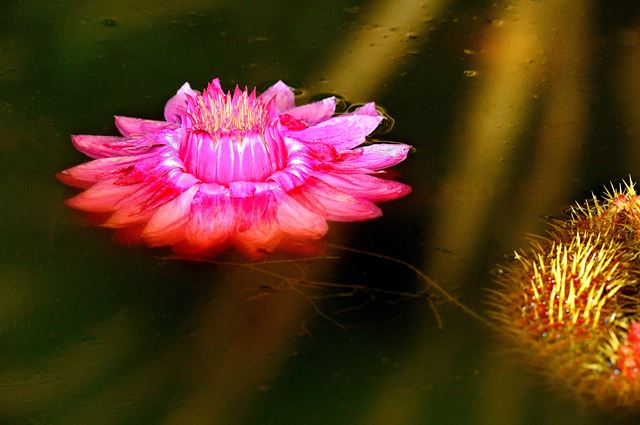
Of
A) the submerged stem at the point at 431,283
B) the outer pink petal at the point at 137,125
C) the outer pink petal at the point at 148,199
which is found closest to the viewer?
the submerged stem at the point at 431,283

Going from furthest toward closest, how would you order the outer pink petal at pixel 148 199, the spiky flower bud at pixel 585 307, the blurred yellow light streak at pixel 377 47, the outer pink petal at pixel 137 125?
the blurred yellow light streak at pixel 377 47 < the outer pink petal at pixel 137 125 < the outer pink petal at pixel 148 199 < the spiky flower bud at pixel 585 307

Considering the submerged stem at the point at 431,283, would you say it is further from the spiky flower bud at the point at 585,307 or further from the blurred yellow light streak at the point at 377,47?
the blurred yellow light streak at the point at 377,47

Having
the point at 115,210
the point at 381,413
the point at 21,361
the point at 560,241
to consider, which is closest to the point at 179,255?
the point at 115,210

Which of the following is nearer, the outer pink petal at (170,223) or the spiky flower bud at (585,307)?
the spiky flower bud at (585,307)

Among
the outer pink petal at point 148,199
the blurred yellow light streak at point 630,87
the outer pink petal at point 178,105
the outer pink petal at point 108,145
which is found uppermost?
the outer pink petal at point 178,105

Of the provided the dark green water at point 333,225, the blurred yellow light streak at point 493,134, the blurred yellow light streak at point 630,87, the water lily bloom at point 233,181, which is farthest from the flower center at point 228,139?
the blurred yellow light streak at point 630,87

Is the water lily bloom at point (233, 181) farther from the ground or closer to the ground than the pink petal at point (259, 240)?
farther from the ground

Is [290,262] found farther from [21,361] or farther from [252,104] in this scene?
[21,361]
